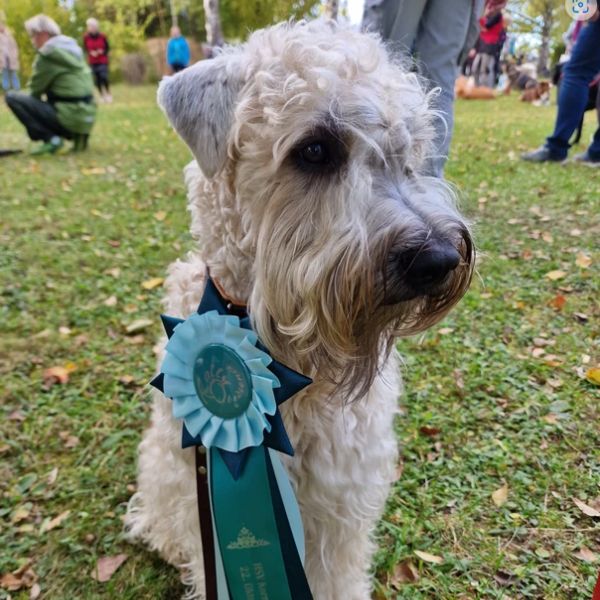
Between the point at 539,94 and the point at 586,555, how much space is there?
748 inches

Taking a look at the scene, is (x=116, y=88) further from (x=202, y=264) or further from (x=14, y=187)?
(x=202, y=264)

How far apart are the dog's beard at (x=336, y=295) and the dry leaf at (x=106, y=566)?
1.54 meters

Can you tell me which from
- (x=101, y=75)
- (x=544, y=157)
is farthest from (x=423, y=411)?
(x=101, y=75)

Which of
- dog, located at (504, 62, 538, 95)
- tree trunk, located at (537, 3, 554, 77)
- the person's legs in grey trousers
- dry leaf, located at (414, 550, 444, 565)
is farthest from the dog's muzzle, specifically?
tree trunk, located at (537, 3, 554, 77)

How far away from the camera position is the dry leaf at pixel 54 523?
2756 mm

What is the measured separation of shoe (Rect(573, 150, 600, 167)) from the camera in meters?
7.97

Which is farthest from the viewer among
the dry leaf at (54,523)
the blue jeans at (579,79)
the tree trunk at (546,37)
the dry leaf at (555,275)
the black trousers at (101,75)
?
the tree trunk at (546,37)

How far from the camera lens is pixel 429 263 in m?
1.51

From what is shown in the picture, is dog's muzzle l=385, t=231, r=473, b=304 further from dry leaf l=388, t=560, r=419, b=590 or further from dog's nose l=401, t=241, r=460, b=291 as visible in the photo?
dry leaf l=388, t=560, r=419, b=590

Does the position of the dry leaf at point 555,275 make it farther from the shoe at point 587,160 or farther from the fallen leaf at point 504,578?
the shoe at point 587,160

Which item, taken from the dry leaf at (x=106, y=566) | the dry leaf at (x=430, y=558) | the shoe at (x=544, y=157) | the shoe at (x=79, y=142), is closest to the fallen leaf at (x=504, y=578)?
the dry leaf at (x=430, y=558)

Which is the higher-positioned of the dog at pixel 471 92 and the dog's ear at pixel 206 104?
the dog's ear at pixel 206 104

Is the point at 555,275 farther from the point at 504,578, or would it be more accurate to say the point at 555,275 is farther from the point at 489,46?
the point at 489,46

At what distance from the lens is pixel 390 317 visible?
1.66 metres
